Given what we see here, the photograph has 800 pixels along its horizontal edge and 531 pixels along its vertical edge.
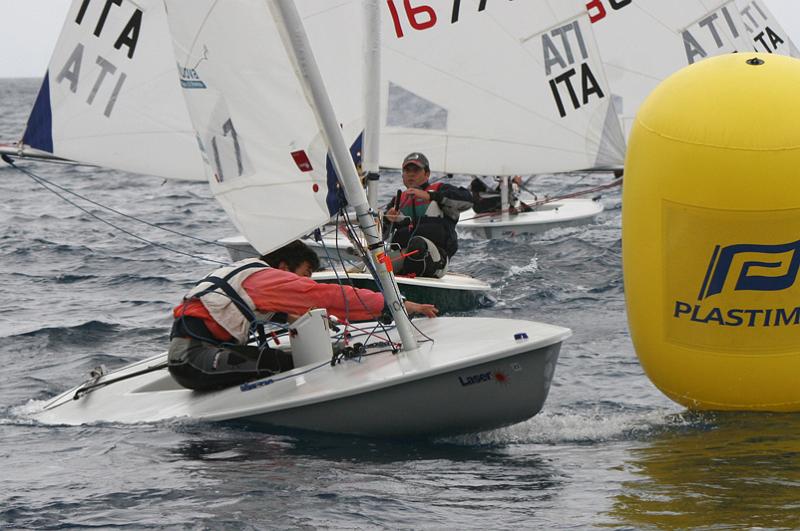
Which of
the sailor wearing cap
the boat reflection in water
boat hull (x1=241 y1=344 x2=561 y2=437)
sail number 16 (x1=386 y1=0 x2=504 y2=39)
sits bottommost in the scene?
the boat reflection in water

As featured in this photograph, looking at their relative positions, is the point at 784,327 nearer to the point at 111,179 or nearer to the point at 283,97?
the point at 283,97

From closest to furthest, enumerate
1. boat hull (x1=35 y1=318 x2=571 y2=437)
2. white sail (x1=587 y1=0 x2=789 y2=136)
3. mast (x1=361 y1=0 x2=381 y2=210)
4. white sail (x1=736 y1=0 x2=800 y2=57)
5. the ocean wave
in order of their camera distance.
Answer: boat hull (x1=35 y1=318 x2=571 y2=437), the ocean wave, mast (x1=361 y1=0 x2=381 y2=210), white sail (x1=587 y1=0 x2=789 y2=136), white sail (x1=736 y1=0 x2=800 y2=57)

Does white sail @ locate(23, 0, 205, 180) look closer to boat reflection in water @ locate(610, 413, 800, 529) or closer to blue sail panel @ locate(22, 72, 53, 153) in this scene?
blue sail panel @ locate(22, 72, 53, 153)

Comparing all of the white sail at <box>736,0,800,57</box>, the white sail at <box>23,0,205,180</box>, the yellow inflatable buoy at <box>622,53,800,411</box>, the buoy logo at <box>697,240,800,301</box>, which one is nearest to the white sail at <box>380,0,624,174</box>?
the white sail at <box>23,0,205,180</box>

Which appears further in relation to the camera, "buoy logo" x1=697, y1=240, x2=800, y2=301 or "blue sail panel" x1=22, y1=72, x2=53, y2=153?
"blue sail panel" x1=22, y1=72, x2=53, y2=153

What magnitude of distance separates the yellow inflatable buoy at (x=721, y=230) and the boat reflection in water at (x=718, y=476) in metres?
0.15

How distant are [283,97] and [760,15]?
29.0 ft

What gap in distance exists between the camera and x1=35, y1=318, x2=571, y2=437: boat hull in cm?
566

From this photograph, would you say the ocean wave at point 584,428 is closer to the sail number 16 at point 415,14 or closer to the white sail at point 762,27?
the sail number 16 at point 415,14

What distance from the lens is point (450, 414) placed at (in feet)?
18.9

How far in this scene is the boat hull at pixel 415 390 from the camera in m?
5.66

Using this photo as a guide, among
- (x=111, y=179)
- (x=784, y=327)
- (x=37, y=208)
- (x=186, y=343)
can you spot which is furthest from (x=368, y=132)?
(x=111, y=179)

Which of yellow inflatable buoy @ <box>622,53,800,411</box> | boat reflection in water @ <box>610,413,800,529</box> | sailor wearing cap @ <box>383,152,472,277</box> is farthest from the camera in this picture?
sailor wearing cap @ <box>383,152,472,277</box>

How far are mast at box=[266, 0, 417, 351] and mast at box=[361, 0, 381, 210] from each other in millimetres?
2467
